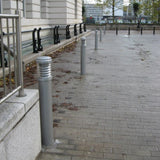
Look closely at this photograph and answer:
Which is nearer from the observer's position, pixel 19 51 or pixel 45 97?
pixel 19 51

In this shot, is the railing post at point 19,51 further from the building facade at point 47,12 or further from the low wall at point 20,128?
the building facade at point 47,12

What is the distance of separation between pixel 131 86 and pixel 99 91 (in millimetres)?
1009

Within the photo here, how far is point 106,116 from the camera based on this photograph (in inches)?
181

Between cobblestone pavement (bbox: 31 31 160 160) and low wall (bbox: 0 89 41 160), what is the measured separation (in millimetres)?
358

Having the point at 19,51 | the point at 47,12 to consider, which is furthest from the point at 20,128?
the point at 47,12

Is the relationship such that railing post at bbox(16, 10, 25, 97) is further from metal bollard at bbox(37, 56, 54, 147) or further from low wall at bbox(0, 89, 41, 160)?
metal bollard at bbox(37, 56, 54, 147)

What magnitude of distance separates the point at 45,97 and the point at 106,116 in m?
1.77

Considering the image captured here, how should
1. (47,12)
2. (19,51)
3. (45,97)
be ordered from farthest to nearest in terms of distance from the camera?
(47,12) → (45,97) → (19,51)

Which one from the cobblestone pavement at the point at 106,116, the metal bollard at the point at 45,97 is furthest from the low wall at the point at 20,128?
the cobblestone pavement at the point at 106,116

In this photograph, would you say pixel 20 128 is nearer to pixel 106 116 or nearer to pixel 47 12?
pixel 106 116

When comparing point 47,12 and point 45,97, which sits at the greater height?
point 47,12

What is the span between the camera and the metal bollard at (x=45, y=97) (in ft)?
9.95

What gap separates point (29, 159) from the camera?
2932 mm

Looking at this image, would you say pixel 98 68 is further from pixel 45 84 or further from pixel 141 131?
pixel 45 84
